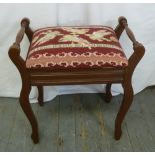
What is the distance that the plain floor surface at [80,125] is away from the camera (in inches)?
47.7

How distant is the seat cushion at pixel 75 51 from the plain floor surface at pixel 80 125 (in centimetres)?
42

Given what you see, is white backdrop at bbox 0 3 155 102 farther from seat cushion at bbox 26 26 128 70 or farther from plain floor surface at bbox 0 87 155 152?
plain floor surface at bbox 0 87 155 152

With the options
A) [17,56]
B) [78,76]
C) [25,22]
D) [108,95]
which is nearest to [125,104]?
[78,76]

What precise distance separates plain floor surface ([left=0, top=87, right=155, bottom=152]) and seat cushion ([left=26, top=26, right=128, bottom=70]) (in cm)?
42

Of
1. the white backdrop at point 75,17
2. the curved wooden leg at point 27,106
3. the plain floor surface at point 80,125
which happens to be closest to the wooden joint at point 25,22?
the white backdrop at point 75,17

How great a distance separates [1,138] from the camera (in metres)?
1.25

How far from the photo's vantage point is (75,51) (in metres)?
1.00

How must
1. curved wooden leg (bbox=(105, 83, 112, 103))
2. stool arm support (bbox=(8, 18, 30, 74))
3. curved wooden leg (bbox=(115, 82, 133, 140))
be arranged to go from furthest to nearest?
curved wooden leg (bbox=(105, 83, 112, 103)) < curved wooden leg (bbox=(115, 82, 133, 140)) < stool arm support (bbox=(8, 18, 30, 74))

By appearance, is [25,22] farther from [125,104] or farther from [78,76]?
[125,104]

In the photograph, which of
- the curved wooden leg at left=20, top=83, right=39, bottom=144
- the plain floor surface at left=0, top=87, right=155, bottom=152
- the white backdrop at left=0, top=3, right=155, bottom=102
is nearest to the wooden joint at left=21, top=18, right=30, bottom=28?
the white backdrop at left=0, top=3, right=155, bottom=102

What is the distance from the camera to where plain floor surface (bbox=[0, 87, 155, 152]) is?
1.21 metres

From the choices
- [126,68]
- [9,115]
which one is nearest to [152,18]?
[126,68]

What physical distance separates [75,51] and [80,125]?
0.47 metres

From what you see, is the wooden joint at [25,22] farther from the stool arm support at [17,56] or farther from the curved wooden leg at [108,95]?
the curved wooden leg at [108,95]
